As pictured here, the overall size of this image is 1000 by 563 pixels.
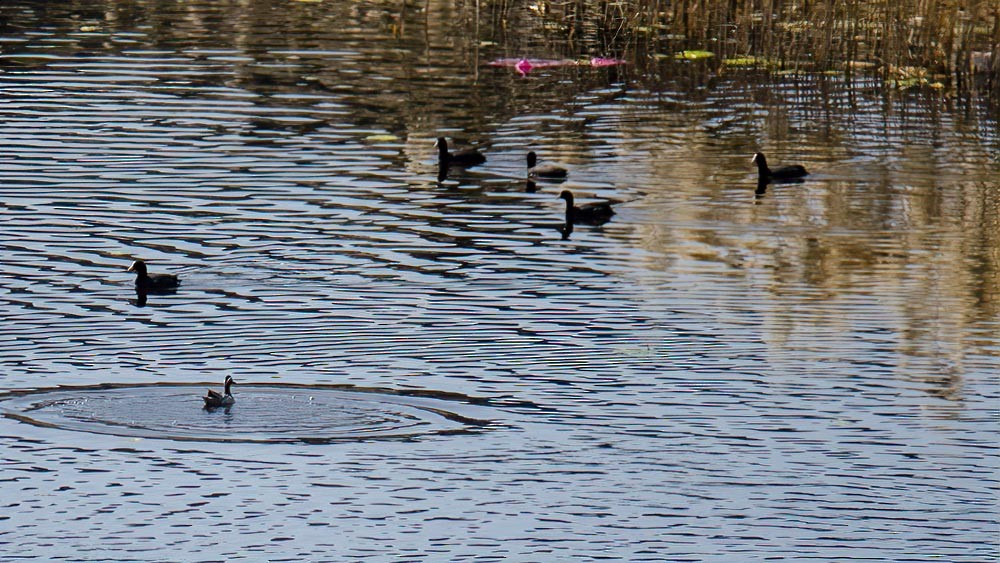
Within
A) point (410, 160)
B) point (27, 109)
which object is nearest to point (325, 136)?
point (410, 160)

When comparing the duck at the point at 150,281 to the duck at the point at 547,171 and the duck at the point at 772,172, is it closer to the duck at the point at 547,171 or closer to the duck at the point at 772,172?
the duck at the point at 547,171

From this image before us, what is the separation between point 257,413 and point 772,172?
12569 millimetres

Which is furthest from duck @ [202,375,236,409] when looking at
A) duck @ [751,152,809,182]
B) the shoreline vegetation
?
the shoreline vegetation

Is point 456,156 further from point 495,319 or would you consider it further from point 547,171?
point 495,319

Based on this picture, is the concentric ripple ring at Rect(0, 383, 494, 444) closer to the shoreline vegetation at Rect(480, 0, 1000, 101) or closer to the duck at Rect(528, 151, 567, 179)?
the duck at Rect(528, 151, 567, 179)

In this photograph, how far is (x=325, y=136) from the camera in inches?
1204

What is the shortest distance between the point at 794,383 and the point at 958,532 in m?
3.66

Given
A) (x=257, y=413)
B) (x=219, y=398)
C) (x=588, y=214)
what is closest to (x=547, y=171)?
(x=588, y=214)

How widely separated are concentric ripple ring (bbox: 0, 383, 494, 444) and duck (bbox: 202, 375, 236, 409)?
5cm

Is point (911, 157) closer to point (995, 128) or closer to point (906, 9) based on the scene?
point (995, 128)

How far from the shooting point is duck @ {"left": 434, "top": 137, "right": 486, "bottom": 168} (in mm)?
→ 28438

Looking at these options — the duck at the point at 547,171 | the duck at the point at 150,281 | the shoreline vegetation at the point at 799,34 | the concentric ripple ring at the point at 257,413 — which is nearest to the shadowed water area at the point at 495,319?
the concentric ripple ring at the point at 257,413

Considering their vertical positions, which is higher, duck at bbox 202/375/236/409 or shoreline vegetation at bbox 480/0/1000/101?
shoreline vegetation at bbox 480/0/1000/101

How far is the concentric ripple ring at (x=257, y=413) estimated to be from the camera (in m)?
16.0
